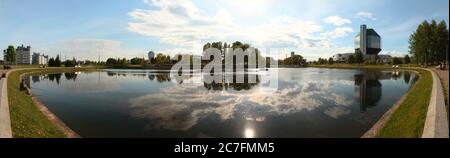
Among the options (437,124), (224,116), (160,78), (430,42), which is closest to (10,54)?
(160,78)

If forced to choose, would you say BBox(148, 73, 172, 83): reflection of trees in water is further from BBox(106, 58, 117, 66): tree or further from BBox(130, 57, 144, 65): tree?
BBox(106, 58, 117, 66): tree

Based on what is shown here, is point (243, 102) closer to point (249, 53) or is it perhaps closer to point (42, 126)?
point (42, 126)

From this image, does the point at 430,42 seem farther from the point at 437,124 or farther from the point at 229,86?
the point at 437,124

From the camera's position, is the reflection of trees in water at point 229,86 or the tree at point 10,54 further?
the tree at point 10,54

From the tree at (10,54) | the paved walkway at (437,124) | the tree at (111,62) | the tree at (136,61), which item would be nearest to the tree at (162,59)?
the tree at (136,61)

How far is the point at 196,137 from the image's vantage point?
15109 mm

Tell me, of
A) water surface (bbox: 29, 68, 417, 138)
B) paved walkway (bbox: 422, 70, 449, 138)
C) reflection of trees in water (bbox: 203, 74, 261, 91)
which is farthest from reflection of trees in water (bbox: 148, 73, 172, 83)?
paved walkway (bbox: 422, 70, 449, 138)

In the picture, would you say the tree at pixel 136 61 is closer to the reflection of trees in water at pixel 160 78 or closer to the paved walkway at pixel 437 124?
the reflection of trees in water at pixel 160 78

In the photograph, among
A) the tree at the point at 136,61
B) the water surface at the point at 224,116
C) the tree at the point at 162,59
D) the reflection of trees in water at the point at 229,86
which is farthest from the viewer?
the tree at the point at 136,61

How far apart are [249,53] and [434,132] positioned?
133 metres
